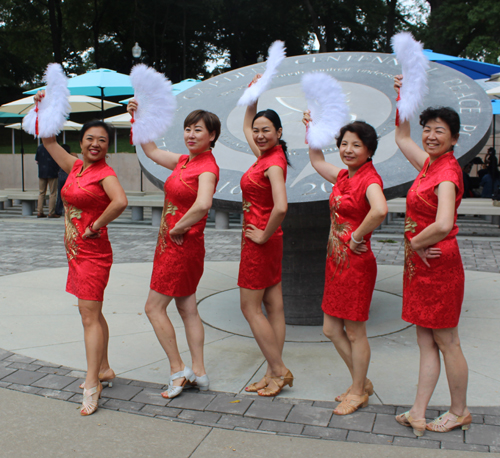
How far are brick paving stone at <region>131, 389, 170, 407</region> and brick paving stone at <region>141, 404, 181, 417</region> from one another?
41 millimetres

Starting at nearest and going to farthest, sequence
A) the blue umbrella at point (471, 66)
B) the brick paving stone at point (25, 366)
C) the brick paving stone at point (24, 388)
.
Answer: the brick paving stone at point (24, 388) → the brick paving stone at point (25, 366) → the blue umbrella at point (471, 66)

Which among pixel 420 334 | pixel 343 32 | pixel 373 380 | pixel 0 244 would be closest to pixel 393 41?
pixel 420 334

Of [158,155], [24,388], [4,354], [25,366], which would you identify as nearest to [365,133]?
[158,155]

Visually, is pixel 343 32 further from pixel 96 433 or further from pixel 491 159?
pixel 96 433

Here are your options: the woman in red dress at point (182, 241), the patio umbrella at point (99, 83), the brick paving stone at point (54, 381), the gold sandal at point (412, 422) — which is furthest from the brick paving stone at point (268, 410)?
the patio umbrella at point (99, 83)

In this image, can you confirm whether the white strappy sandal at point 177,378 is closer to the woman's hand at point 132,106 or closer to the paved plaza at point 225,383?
the paved plaza at point 225,383

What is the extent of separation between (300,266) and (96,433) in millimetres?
2523

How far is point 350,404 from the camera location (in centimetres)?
305

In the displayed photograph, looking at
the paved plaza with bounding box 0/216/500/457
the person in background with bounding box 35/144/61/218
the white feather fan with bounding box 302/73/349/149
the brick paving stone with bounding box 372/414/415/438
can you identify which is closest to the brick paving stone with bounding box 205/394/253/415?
the paved plaza with bounding box 0/216/500/457

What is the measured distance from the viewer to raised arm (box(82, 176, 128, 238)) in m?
3.16

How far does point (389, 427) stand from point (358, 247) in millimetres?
938

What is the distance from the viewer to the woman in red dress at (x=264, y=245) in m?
3.19

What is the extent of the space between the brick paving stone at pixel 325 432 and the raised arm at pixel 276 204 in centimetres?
103

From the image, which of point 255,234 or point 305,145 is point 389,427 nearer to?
point 255,234
